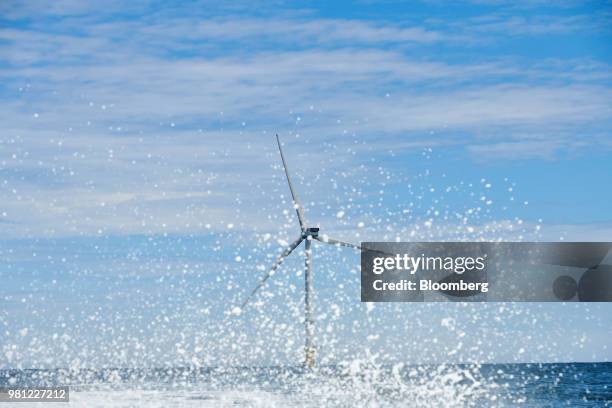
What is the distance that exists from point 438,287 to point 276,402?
75.0 feet

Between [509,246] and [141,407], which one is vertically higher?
[509,246]

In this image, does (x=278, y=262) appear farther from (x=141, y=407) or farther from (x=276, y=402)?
(x=141, y=407)

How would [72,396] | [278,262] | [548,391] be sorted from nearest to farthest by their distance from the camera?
[72,396] → [278,262] → [548,391]

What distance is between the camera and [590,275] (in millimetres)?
57656

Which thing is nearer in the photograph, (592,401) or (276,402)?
(276,402)

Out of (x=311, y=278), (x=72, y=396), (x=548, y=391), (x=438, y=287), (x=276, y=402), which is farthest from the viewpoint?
(x=548, y=391)

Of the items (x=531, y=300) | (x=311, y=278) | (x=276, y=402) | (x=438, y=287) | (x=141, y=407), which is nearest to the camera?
(x=438, y=287)

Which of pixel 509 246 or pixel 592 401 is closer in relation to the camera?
pixel 509 246

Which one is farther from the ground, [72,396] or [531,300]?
[531,300]

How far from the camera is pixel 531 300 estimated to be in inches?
2245

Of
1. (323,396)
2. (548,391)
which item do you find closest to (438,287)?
(323,396)

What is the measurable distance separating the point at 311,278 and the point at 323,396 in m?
15.3

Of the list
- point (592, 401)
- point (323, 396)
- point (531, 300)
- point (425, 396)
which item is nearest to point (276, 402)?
point (323, 396)

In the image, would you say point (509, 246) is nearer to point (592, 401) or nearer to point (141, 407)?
point (141, 407)
